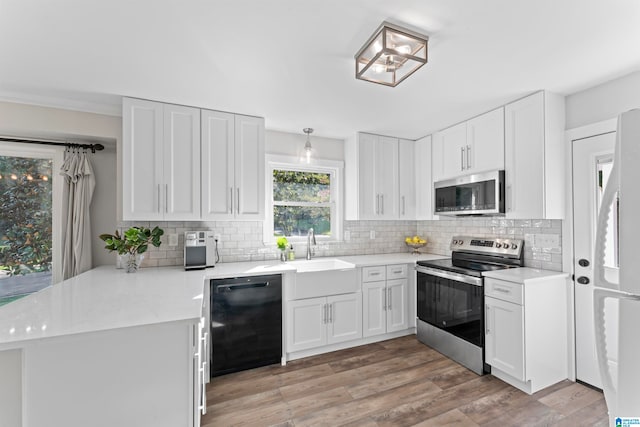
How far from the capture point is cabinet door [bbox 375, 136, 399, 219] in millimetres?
3615

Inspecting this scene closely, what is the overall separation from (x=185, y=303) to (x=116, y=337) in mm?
344

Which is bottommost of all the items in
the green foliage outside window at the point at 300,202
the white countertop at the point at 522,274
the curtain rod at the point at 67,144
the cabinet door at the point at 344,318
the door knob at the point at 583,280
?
the cabinet door at the point at 344,318

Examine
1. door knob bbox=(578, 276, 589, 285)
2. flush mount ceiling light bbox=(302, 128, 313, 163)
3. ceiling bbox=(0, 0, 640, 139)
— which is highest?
ceiling bbox=(0, 0, 640, 139)

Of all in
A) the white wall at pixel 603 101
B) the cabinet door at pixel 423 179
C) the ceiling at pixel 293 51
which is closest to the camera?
the ceiling at pixel 293 51

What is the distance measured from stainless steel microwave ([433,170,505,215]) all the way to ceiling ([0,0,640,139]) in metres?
0.68

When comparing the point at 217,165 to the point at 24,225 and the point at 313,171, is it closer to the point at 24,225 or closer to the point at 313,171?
the point at 313,171

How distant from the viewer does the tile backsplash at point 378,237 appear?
8.70 ft

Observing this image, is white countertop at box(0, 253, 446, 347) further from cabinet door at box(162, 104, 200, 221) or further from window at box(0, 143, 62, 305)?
window at box(0, 143, 62, 305)

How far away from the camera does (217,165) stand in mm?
2783

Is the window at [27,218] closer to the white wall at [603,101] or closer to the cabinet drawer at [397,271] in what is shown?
the cabinet drawer at [397,271]

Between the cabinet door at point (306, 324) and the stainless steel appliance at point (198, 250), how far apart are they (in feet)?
2.89

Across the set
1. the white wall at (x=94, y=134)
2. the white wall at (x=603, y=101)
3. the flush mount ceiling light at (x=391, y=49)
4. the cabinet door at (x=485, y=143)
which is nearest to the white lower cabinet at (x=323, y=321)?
the cabinet door at (x=485, y=143)

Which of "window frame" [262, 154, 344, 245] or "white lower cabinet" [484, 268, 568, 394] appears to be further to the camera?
"window frame" [262, 154, 344, 245]

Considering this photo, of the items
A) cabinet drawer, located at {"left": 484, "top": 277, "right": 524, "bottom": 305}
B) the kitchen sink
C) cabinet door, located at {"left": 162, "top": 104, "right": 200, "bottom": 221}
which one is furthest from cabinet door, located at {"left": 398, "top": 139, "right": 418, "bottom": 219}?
cabinet door, located at {"left": 162, "top": 104, "right": 200, "bottom": 221}
